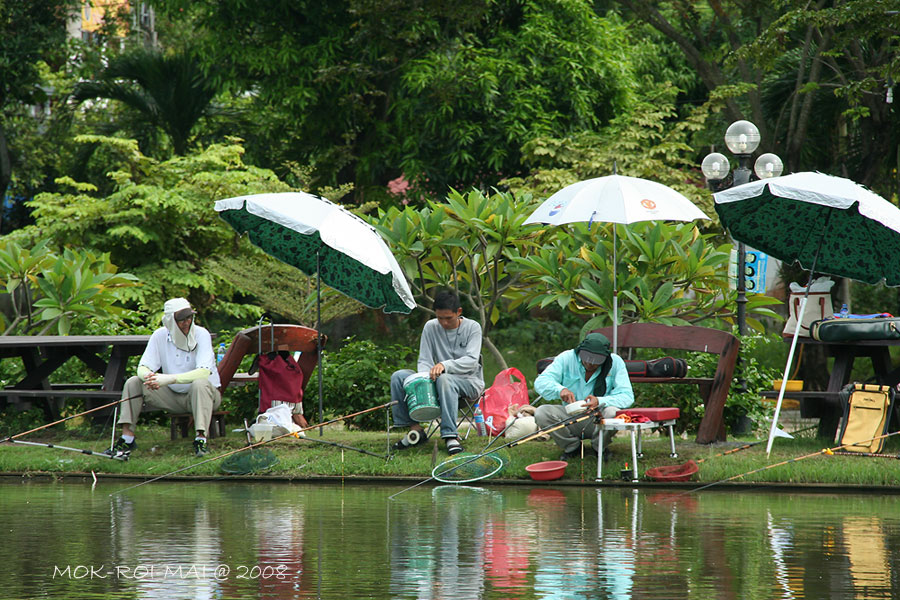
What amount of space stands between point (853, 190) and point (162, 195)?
15702 millimetres

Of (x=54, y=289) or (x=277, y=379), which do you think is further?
(x=54, y=289)

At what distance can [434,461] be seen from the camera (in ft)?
36.4

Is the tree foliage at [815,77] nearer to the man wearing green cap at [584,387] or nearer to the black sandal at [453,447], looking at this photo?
the man wearing green cap at [584,387]

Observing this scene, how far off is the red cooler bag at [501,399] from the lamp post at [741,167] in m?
2.86

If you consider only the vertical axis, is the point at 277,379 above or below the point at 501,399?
above

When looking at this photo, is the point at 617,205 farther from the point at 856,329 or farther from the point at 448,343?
the point at 856,329

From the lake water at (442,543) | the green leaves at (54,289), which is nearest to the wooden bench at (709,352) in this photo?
the lake water at (442,543)

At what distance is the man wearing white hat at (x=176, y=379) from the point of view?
1173cm

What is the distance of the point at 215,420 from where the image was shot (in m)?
12.7

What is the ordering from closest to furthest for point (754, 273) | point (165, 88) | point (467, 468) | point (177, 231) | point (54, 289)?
point (467, 468) → point (54, 289) → point (754, 273) → point (177, 231) → point (165, 88)

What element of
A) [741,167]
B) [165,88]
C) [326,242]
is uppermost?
[165,88]

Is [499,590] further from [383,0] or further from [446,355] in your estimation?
[383,0]

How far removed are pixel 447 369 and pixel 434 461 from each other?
3.25 feet

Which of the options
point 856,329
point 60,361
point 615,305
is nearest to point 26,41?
point 60,361
